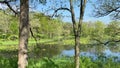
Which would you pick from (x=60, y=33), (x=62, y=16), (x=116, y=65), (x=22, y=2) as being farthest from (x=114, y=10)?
(x=60, y=33)

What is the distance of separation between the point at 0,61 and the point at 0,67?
4.41 feet

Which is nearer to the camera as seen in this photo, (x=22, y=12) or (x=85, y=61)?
(x=22, y=12)

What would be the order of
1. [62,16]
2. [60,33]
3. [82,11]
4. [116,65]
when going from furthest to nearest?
[60,33], [116,65], [62,16], [82,11]

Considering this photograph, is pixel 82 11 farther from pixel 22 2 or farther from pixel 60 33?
pixel 60 33

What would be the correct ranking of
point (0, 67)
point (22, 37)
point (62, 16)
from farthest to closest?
point (0, 67)
point (62, 16)
point (22, 37)

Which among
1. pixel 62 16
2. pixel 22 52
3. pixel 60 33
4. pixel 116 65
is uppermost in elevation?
pixel 62 16

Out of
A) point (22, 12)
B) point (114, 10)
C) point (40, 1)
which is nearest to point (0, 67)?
point (40, 1)

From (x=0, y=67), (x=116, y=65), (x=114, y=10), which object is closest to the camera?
(x=0, y=67)

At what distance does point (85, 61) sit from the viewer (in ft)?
51.4

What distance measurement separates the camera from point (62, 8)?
12805 mm

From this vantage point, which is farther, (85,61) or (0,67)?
(85,61)

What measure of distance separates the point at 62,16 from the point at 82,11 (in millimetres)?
1437

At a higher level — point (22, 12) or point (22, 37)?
point (22, 12)

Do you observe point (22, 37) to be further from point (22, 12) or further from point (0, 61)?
point (0, 61)
